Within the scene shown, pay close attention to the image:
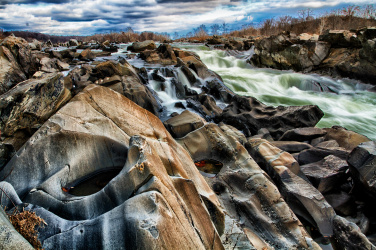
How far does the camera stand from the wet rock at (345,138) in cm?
768

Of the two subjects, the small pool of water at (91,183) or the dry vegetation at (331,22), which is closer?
the small pool of water at (91,183)

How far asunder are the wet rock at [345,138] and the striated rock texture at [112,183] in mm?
5462

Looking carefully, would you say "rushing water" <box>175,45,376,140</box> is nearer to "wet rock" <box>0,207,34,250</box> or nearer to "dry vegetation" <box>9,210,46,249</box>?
"dry vegetation" <box>9,210,46,249</box>

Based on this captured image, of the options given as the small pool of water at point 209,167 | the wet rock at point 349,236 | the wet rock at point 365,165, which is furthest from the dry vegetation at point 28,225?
the wet rock at point 365,165

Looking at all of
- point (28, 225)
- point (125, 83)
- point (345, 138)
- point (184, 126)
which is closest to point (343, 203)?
point (345, 138)

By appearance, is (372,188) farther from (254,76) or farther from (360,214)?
(254,76)

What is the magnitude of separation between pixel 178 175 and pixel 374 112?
13.2 m

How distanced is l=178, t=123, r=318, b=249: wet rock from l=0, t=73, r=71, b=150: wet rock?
4.83 meters

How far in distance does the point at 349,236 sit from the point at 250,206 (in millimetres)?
1704

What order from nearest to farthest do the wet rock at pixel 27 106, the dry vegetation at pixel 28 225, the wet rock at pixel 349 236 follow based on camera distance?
the dry vegetation at pixel 28 225, the wet rock at pixel 349 236, the wet rock at pixel 27 106

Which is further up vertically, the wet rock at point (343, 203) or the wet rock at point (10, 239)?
the wet rock at point (10, 239)

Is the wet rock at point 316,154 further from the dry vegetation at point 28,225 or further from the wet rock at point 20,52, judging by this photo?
the wet rock at point 20,52

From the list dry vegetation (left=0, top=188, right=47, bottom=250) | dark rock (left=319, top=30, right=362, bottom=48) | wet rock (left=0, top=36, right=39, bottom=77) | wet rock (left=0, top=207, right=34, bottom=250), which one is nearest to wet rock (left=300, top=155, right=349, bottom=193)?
dry vegetation (left=0, top=188, right=47, bottom=250)

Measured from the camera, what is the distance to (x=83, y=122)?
5176mm
